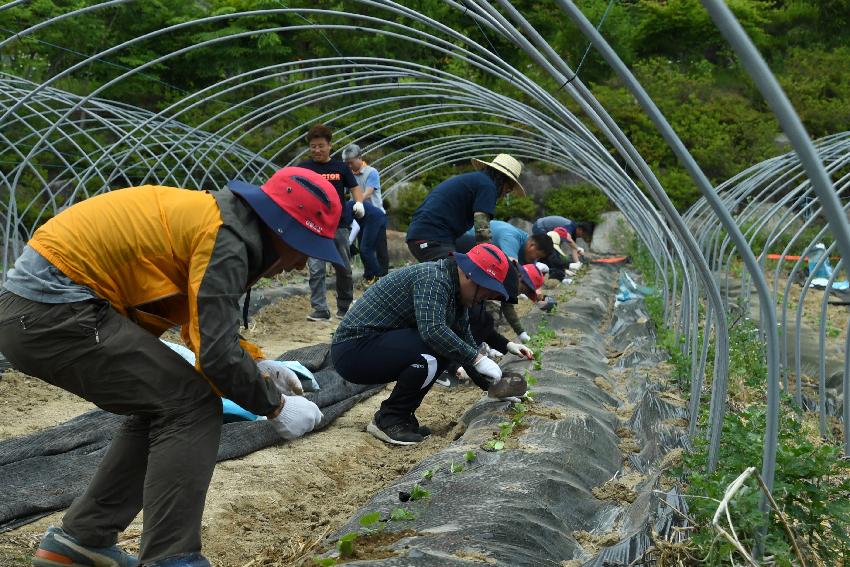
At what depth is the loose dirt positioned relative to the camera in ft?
11.1

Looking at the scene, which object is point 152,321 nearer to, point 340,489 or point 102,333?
point 102,333

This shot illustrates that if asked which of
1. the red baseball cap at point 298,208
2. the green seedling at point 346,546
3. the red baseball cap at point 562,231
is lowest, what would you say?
the red baseball cap at point 562,231

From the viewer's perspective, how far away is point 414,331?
5.01m

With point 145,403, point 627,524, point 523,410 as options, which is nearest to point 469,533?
point 627,524

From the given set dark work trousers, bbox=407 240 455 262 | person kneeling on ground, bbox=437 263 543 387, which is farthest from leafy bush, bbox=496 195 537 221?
dark work trousers, bbox=407 240 455 262

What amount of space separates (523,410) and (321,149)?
431 centimetres

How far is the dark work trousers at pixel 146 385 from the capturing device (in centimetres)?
261

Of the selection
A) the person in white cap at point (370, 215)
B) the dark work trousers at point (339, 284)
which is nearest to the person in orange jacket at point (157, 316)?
the dark work trousers at point (339, 284)

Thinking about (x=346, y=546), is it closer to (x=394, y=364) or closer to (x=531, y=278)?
(x=394, y=364)

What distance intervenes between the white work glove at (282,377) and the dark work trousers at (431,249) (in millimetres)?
4064

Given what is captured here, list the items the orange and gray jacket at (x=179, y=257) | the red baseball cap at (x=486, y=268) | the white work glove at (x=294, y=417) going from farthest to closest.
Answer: the red baseball cap at (x=486, y=268) → the white work glove at (x=294, y=417) → the orange and gray jacket at (x=179, y=257)

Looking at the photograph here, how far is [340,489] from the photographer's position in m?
4.32

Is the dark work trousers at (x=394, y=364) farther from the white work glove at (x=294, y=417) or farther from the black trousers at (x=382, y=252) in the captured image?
the black trousers at (x=382, y=252)

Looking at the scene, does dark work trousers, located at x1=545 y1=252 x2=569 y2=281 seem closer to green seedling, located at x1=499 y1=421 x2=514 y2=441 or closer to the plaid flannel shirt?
Answer: the plaid flannel shirt
